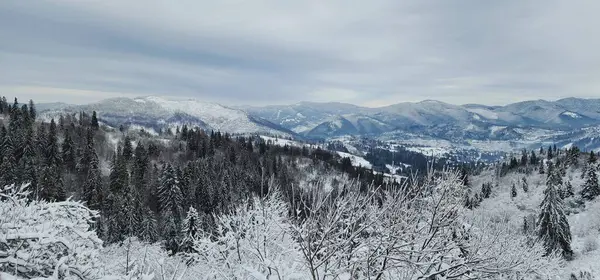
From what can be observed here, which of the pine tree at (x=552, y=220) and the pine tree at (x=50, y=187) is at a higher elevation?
the pine tree at (x=552, y=220)

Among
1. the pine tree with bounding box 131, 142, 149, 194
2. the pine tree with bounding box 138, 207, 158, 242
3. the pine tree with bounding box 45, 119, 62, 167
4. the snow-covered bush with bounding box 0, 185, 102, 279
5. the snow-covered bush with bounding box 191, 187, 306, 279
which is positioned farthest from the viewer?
the pine tree with bounding box 131, 142, 149, 194

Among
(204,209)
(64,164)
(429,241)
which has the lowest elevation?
(204,209)

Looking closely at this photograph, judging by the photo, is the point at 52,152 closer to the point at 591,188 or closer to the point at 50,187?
the point at 50,187

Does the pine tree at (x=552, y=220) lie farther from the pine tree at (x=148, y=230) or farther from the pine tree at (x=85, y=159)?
the pine tree at (x=85, y=159)

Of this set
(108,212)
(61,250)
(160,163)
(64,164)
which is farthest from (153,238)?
(61,250)

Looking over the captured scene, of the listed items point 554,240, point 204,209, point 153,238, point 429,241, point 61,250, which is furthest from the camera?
point 204,209

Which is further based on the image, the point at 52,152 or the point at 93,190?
the point at 52,152

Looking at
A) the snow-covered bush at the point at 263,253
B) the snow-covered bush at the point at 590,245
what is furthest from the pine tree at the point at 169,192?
the snow-covered bush at the point at 590,245

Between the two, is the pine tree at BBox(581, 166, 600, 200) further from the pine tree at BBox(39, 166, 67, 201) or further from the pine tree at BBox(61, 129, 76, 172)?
the pine tree at BBox(61, 129, 76, 172)

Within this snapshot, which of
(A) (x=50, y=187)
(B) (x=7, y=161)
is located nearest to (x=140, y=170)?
(B) (x=7, y=161)

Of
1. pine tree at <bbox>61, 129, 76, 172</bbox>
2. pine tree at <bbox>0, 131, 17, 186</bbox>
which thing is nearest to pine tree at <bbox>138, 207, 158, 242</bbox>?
pine tree at <bbox>0, 131, 17, 186</bbox>

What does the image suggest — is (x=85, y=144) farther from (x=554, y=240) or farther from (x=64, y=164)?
(x=554, y=240)
